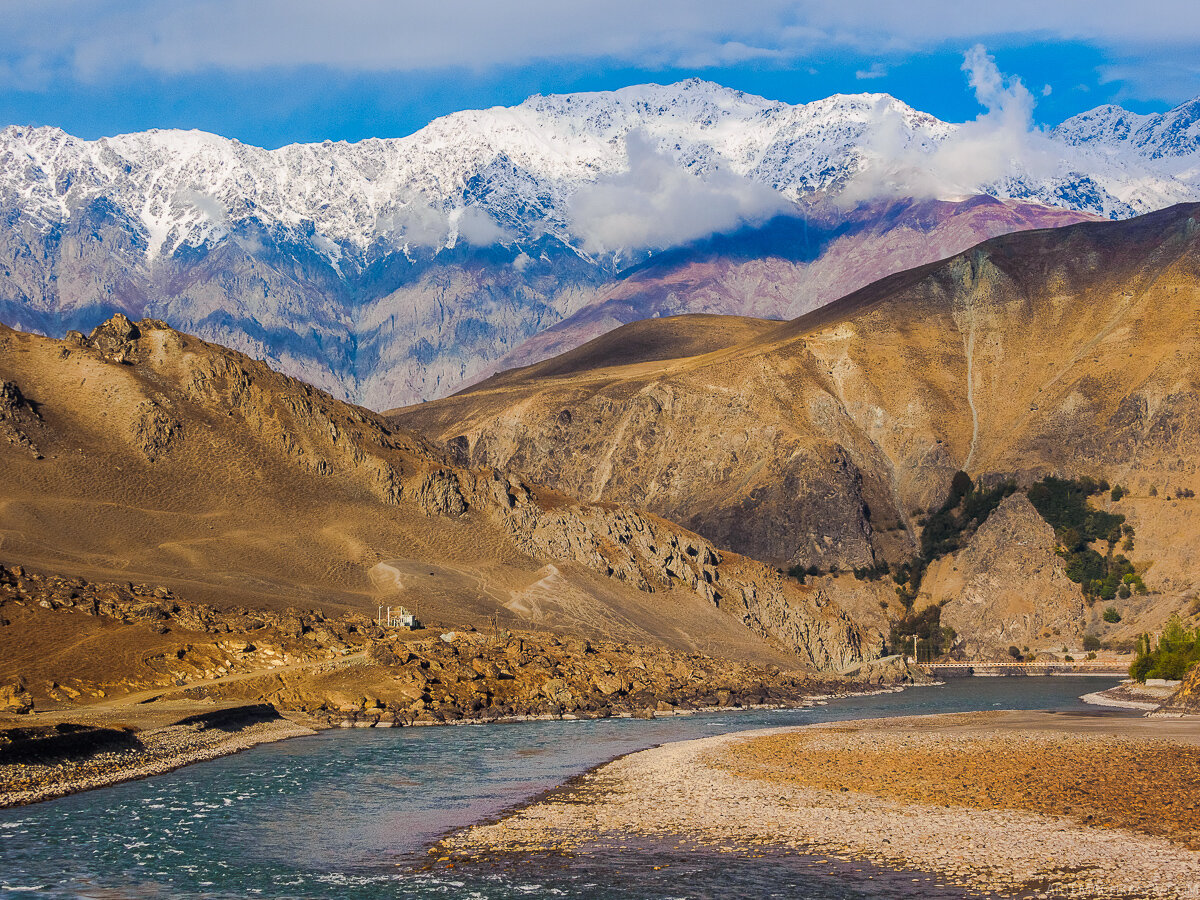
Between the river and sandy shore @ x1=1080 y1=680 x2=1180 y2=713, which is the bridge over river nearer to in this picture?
sandy shore @ x1=1080 y1=680 x2=1180 y2=713

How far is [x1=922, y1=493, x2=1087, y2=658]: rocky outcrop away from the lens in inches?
7205

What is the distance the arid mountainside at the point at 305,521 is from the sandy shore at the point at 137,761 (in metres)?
34.6

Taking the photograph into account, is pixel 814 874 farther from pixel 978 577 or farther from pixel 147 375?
pixel 978 577

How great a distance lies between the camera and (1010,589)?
18825 centimetres

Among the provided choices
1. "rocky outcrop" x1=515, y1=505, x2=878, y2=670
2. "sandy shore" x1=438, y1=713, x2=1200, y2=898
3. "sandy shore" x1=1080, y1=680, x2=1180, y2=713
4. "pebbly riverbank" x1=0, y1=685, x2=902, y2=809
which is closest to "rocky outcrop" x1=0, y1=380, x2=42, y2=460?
"rocky outcrop" x1=515, y1=505, x2=878, y2=670

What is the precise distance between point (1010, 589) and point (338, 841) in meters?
165

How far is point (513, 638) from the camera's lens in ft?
316

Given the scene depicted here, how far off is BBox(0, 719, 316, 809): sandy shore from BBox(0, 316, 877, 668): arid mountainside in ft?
114

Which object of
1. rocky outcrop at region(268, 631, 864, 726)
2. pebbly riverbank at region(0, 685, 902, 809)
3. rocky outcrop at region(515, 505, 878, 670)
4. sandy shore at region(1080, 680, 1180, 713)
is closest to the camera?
pebbly riverbank at region(0, 685, 902, 809)

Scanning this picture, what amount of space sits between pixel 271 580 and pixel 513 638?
25.1 metres

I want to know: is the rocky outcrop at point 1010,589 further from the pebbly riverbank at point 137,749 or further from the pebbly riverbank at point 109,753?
the pebbly riverbank at point 109,753

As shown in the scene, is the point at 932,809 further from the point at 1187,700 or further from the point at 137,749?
the point at 1187,700

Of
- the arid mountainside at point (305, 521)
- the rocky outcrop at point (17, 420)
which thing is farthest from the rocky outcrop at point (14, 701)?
the rocky outcrop at point (17, 420)

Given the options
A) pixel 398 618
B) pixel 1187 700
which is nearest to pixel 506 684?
pixel 398 618
